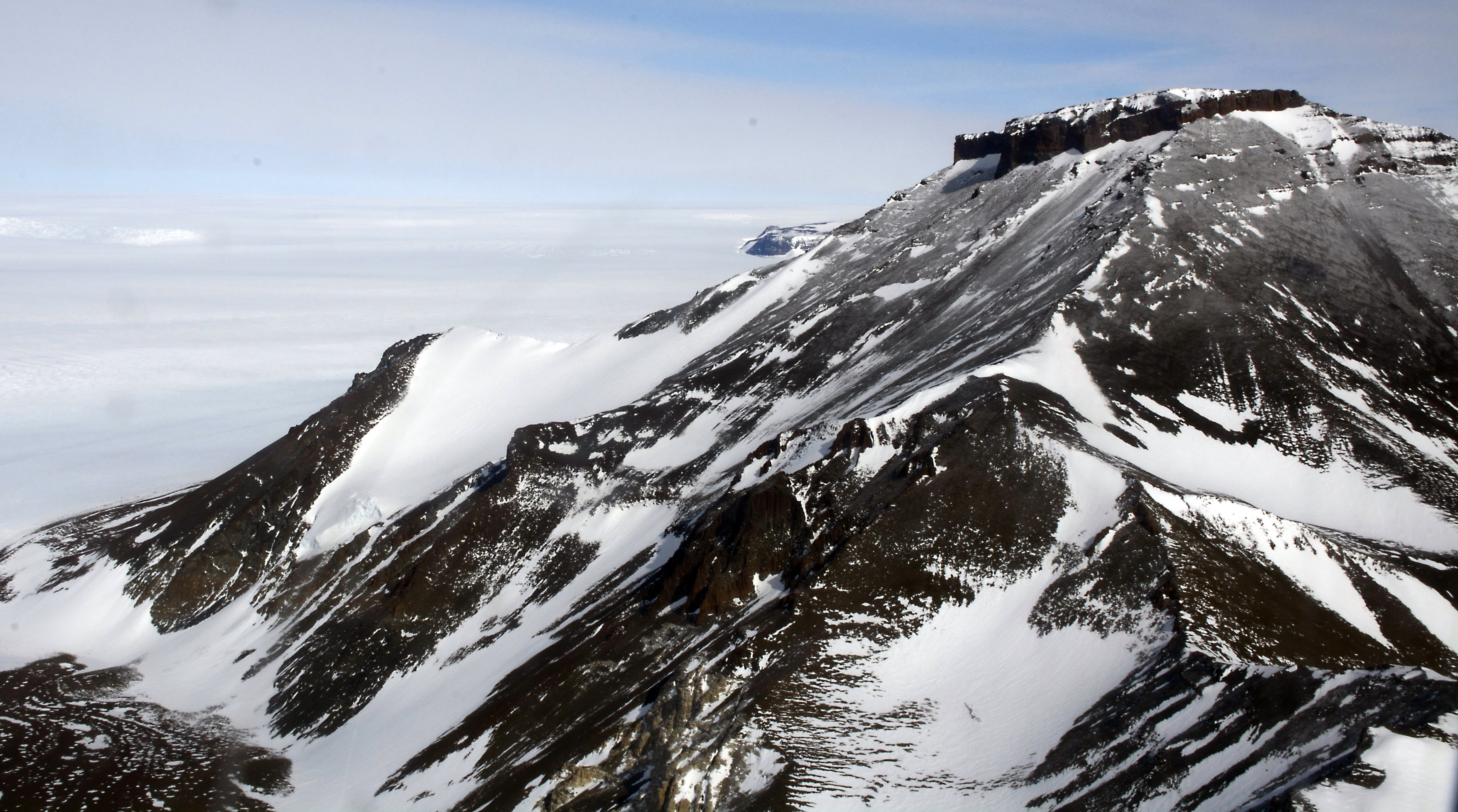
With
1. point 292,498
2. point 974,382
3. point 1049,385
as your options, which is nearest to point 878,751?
point 974,382

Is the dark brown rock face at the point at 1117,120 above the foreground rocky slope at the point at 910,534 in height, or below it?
above

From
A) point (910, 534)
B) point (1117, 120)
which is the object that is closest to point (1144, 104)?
point (1117, 120)

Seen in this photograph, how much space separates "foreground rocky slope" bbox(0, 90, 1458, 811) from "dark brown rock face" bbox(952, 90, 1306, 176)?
52cm

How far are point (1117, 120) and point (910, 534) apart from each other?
274 ft

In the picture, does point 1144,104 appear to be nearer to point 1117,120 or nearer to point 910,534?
point 1117,120

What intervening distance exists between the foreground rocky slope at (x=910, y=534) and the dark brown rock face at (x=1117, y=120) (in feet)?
1.71

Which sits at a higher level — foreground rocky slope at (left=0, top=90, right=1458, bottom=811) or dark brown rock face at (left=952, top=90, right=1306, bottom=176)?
dark brown rock face at (left=952, top=90, right=1306, bottom=176)

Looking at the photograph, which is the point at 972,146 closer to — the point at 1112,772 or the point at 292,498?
the point at 292,498

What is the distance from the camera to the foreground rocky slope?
3909 cm

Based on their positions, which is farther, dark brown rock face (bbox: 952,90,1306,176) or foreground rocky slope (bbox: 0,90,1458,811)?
dark brown rock face (bbox: 952,90,1306,176)

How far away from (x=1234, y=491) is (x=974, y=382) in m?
17.2

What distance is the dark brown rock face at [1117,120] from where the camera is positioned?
110m

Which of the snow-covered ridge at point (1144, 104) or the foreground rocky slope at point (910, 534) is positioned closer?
the foreground rocky slope at point (910, 534)

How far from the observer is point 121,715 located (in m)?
69.4
